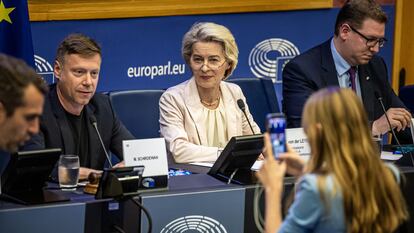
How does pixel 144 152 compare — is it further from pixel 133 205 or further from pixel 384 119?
pixel 384 119

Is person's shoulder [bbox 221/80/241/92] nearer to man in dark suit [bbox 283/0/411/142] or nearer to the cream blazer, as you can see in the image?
the cream blazer

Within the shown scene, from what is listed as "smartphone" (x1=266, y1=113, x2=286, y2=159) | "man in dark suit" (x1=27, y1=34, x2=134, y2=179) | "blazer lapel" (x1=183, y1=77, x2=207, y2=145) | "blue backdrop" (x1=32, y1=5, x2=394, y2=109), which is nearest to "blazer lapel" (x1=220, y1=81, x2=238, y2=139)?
"blazer lapel" (x1=183, y1=77, x2=207, y2=145)

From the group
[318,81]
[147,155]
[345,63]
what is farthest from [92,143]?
[345,63]

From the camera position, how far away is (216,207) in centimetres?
412

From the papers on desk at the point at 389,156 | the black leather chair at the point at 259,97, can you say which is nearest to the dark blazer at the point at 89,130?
the black leather chair at the point at 259,97

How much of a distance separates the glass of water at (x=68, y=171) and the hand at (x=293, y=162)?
112 cm

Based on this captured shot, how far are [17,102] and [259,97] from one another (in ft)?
10.3

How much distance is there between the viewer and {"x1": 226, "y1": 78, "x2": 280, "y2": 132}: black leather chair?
5746mm

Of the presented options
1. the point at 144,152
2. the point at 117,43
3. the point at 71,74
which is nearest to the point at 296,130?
the point at 144,152

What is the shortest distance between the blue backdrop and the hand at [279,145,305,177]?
9.14ft

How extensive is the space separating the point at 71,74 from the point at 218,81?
2.99ft

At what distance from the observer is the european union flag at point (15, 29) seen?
5.20 m

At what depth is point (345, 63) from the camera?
547 centimetres

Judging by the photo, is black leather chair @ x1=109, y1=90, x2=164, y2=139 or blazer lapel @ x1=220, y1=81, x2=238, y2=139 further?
black leather chair @ x1=109, y1=90, x2=164, y2=139
